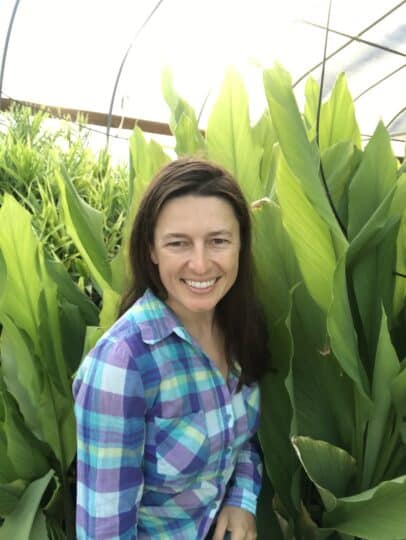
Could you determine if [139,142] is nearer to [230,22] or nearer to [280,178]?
[280,178]

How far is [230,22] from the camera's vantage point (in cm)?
482

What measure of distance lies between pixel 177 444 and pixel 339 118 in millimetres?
536

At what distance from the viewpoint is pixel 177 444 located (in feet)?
1.87

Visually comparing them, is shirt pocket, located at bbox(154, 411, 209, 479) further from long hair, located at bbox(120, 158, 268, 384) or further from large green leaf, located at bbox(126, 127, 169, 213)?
large green leaf, located at bbox(126, 127, 169, 213)

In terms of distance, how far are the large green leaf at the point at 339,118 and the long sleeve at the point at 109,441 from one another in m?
0.49

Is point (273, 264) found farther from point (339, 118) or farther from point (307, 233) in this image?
point (339, 118)

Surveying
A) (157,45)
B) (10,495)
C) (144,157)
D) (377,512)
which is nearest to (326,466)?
(377,512)

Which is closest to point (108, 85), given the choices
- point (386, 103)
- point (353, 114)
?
point (386, 103)

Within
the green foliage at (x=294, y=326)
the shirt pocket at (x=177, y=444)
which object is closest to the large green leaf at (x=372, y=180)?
the green foliage at (x=294, y=326)

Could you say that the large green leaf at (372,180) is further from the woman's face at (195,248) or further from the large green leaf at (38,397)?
the large green leaf at (38,397)

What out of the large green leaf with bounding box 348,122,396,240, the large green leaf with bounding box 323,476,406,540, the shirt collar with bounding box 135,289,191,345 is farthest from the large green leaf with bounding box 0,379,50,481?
the large green leaf with bounding box 348,122,396,240

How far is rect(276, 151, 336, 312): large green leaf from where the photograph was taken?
660 mm

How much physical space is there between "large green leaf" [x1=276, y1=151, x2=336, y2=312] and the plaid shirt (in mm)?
158

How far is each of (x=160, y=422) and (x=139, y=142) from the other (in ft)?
1.67
